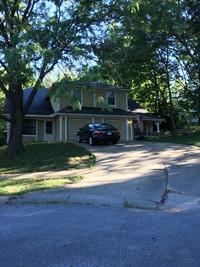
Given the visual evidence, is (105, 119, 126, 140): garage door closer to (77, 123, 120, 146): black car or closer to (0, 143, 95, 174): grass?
(77, 123, 120, 146): black car

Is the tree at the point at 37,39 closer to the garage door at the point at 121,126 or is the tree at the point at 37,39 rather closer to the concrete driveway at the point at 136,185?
the concrete driveway at the point at 136,185

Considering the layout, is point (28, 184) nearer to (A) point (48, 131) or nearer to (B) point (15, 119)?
(B) point (15, 119)

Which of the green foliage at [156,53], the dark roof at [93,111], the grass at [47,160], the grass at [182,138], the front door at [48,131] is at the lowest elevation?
the grass at [47,160]

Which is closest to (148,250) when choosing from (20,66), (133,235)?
(133,235)

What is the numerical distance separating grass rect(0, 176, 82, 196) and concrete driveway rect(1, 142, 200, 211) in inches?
18.8

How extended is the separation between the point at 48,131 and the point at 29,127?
1.84 metres

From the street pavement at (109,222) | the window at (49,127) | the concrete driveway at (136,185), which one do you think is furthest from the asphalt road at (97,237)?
the window at (49,127)

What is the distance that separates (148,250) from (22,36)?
435 inches

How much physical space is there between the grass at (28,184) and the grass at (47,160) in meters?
2.86

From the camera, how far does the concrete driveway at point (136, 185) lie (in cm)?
936

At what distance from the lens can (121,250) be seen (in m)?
5.21

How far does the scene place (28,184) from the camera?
12.0 m

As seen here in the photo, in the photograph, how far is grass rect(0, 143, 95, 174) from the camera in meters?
16.1

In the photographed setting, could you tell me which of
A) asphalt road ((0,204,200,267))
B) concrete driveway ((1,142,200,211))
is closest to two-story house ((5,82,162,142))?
concrete driveway ((1,142,200,211))
